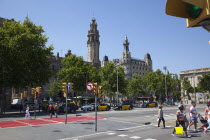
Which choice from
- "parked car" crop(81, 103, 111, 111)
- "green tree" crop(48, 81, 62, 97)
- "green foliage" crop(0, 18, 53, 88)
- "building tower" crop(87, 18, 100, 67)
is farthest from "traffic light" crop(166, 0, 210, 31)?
"building tower" crop(87, 18, 100, 67)

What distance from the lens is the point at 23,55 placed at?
31203 millimetres

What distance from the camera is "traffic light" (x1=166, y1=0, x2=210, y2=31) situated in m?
3.30

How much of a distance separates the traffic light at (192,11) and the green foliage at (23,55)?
30.1 metres

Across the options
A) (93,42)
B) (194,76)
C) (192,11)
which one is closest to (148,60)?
(93,42)

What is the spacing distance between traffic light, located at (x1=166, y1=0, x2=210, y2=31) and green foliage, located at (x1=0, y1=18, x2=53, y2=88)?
98.8ft

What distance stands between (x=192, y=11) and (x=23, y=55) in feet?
100

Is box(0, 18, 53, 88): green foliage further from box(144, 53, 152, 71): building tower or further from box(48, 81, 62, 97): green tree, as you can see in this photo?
box(144, 53, 152, 71): building tower

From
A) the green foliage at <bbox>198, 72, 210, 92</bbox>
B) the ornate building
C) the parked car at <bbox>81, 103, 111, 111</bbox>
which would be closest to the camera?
the parked car at <bbox>81, 103, 111, 111</bbox>

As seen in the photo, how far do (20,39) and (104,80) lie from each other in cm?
3523

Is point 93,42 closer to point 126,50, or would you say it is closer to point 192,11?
point 126,50

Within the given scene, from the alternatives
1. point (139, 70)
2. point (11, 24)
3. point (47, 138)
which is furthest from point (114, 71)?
point (139, 70)

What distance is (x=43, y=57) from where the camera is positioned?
34.9 meters

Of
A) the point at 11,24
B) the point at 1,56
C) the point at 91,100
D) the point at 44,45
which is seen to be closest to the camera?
the point at 1,56

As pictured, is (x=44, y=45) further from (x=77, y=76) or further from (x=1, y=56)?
(x=77, y=76)
